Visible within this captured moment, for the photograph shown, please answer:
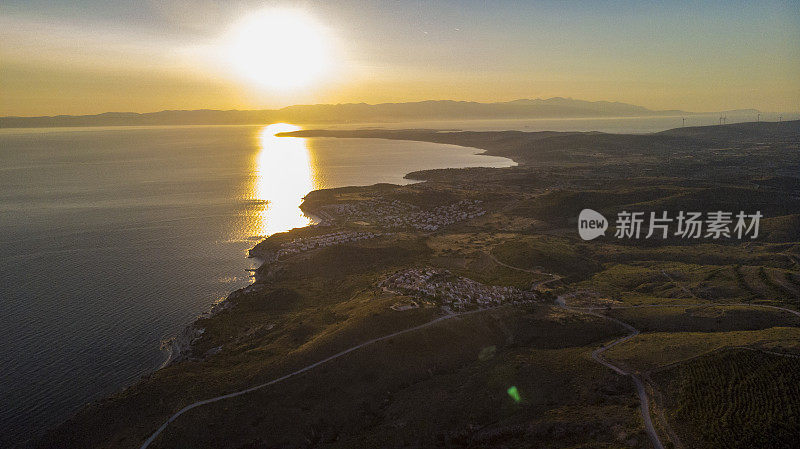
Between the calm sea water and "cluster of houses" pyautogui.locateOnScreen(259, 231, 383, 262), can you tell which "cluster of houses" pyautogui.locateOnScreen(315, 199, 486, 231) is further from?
"cluster of houses" pyautogui.locateOnScreen(259, 231, 383, 262)

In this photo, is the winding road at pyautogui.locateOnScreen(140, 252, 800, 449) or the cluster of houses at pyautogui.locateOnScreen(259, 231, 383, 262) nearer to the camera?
the winding road at pyautogui.locateOnScreen(140, 252, 800, 449)

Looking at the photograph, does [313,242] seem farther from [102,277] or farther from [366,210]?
[102,277]

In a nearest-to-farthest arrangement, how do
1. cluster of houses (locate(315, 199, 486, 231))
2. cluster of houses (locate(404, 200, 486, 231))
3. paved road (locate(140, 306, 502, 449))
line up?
paved road (locate(140, 306, 502, 449)) → cluster of houses (locate(404, 200, 486, 231)) → cluster of houses (locate(315, 199, 486, 231))

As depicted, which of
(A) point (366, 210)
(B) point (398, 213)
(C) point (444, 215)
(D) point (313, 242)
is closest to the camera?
(D) point (313, 242)

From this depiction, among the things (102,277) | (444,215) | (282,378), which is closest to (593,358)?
(282,378)

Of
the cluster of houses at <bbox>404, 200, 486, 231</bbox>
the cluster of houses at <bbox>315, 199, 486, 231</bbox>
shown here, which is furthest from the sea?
the cluster of houses at <bbox>404, 200, 486, 231</bbox>

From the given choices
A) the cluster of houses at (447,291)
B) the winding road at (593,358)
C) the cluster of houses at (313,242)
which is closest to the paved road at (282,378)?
the winding road at (593,358)

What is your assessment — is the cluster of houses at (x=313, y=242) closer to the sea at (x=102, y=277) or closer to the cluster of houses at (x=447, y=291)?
the sea at (x=102, y=277)
